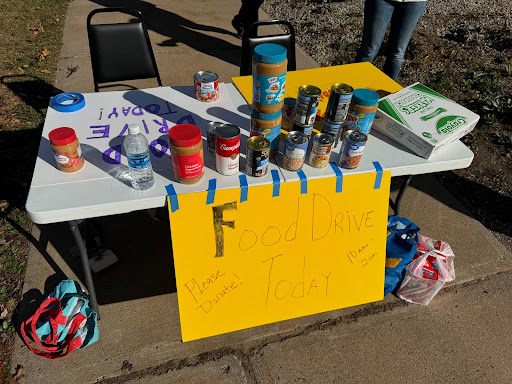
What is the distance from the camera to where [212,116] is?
2234 mm

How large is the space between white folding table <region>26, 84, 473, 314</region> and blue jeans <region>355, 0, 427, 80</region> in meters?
1.46

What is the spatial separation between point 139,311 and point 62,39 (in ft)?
15.8

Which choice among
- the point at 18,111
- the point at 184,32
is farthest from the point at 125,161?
the point at 184,32

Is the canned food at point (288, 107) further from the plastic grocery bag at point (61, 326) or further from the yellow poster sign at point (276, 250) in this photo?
the plastic grocery bag at point (61, 326)

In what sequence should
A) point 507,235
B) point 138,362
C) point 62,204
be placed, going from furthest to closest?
point 507,235
point 138,362
point 62,204

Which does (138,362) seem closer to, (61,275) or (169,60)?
(61,275)

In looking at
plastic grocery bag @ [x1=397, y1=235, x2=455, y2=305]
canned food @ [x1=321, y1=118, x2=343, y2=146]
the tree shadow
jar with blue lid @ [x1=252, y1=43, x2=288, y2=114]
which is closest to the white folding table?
A: canned food @ [x1=321, y1=118, x2=343, y2=146]

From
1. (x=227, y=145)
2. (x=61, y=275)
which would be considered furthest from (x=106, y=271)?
(x=227, y=145)

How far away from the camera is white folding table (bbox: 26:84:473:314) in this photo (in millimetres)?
1647

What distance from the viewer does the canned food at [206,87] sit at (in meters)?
2.28

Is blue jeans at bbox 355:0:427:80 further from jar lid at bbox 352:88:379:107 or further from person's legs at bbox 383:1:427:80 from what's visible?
jar lid at bbox 352:88:379:107

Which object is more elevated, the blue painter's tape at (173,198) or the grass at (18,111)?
the blue painter's tape at (173,198)

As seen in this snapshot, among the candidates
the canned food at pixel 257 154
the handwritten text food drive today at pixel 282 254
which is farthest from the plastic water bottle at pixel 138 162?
the canned food at pixel 257 154

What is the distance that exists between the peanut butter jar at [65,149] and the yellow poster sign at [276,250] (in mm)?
515
